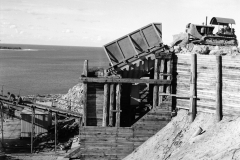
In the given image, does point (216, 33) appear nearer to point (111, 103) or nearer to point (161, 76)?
point (161, 76)

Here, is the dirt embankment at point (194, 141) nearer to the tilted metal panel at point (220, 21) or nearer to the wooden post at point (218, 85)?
the wooden post at point (218, 85)

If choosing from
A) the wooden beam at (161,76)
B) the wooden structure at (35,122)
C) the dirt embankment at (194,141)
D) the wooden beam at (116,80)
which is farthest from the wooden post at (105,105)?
the wooden structure at (35,122)

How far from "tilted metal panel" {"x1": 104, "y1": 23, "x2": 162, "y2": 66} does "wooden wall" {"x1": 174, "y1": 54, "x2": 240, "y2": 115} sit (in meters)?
2.33

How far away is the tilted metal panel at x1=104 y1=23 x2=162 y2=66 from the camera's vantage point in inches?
774

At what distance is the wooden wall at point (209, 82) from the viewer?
16.5m

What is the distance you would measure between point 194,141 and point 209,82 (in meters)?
3.88

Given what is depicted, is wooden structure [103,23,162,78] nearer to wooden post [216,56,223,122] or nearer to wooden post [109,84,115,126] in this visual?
wooden post [109,84,115,126]

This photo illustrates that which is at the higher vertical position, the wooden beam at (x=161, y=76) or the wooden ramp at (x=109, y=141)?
the wooden beam at (x=161, y=76)

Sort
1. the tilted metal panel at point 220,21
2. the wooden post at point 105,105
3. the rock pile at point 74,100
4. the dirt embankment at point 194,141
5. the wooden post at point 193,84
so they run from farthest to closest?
the rock pile at point 74,100 < the tilted metal panel at point 220,21 < the wooden post at point 105,105 < the wooden post at point 193,84 < the dirt embankment at point 194,141

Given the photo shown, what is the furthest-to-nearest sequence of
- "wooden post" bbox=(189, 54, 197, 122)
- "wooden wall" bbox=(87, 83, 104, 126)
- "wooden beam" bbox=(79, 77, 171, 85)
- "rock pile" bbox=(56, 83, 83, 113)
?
1. "rock pile" bbox=(56, 83, 83, 113)
2. "wooden wall" bbox=(87, 83, 104, 126)
3. "wooden beam" bbox=(79, 77, 171, 85)
4. "wooden post" bbox=(189, 54, 197, 122)

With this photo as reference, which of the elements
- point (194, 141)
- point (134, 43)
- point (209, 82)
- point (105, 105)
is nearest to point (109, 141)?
point (105, 105)

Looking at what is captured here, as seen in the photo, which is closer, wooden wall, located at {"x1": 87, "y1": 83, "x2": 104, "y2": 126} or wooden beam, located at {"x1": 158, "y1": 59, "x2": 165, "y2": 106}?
wooden wall, located at {"x1": 87, "y1": 83, "x2": 104, "y2": 126}

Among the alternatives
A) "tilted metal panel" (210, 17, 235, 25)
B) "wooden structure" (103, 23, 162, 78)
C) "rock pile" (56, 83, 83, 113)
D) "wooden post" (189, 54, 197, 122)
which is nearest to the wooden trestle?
"wooden structure" (103, 23, 162, 78)

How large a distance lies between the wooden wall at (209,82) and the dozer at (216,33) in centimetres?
979
